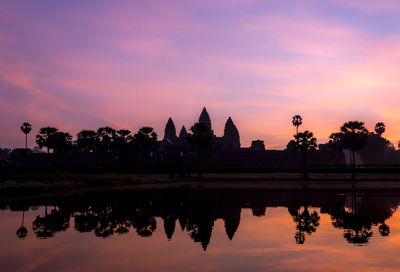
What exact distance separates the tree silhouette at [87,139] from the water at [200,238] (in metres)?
106

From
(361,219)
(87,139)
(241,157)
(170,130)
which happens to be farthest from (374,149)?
(361,219)

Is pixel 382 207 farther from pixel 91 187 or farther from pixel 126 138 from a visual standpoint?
pixel 126 138

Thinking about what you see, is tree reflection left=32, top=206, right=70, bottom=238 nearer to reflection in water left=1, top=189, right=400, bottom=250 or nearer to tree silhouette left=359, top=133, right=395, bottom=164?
reflection in water left=1, top=189, right=400, bottom=250

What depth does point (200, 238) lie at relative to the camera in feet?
55.0

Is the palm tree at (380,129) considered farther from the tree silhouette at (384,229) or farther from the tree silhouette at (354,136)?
A: the tree silhouette at (384,229)

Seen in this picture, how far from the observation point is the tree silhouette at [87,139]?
131250mm

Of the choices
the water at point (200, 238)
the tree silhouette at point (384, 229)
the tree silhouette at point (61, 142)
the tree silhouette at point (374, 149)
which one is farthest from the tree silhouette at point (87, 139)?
the tree silhouette at point (384, 229)

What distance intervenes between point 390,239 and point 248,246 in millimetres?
5572

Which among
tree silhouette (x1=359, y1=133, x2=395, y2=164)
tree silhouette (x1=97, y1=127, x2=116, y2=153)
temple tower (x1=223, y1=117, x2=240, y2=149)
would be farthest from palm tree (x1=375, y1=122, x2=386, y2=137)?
tree silhouette (x1=97, y1=127, x2=116, y2=153)

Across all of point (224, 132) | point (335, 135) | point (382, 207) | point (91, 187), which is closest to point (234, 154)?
point (335, 135)

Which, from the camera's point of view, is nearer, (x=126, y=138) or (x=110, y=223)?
(x=110, y=223)

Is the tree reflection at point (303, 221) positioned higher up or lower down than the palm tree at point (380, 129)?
lower down

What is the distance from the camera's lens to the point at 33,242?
15875 millimetres

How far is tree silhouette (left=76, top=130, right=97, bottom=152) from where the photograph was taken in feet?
431
